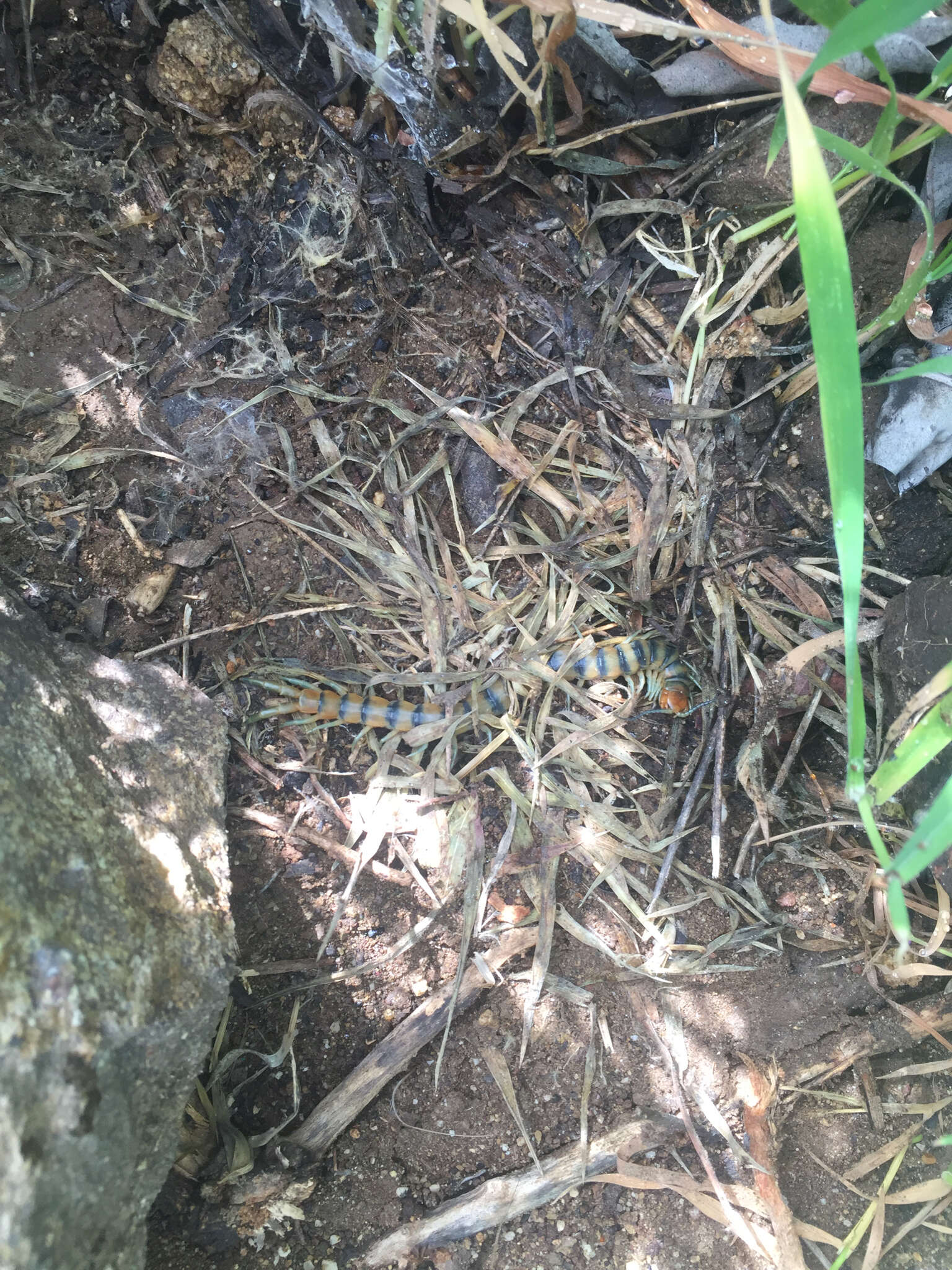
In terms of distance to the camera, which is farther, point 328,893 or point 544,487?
point 544,487

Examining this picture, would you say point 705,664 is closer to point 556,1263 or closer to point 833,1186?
point 833,1186

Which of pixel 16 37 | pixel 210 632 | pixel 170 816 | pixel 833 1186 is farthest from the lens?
pixel 210 632

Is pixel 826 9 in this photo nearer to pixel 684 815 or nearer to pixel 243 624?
pixel 684 815

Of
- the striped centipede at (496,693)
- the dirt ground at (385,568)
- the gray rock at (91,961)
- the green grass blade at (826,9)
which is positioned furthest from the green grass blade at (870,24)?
the gray rock at (91,961)

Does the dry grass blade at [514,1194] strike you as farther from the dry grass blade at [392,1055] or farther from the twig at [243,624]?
the twig at [243,624]

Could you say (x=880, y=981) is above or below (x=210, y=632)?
below

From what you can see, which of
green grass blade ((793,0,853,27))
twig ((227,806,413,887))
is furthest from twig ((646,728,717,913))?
green grass blade ((793,0,853,27))

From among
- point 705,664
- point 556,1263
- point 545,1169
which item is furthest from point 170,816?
point 705,664
